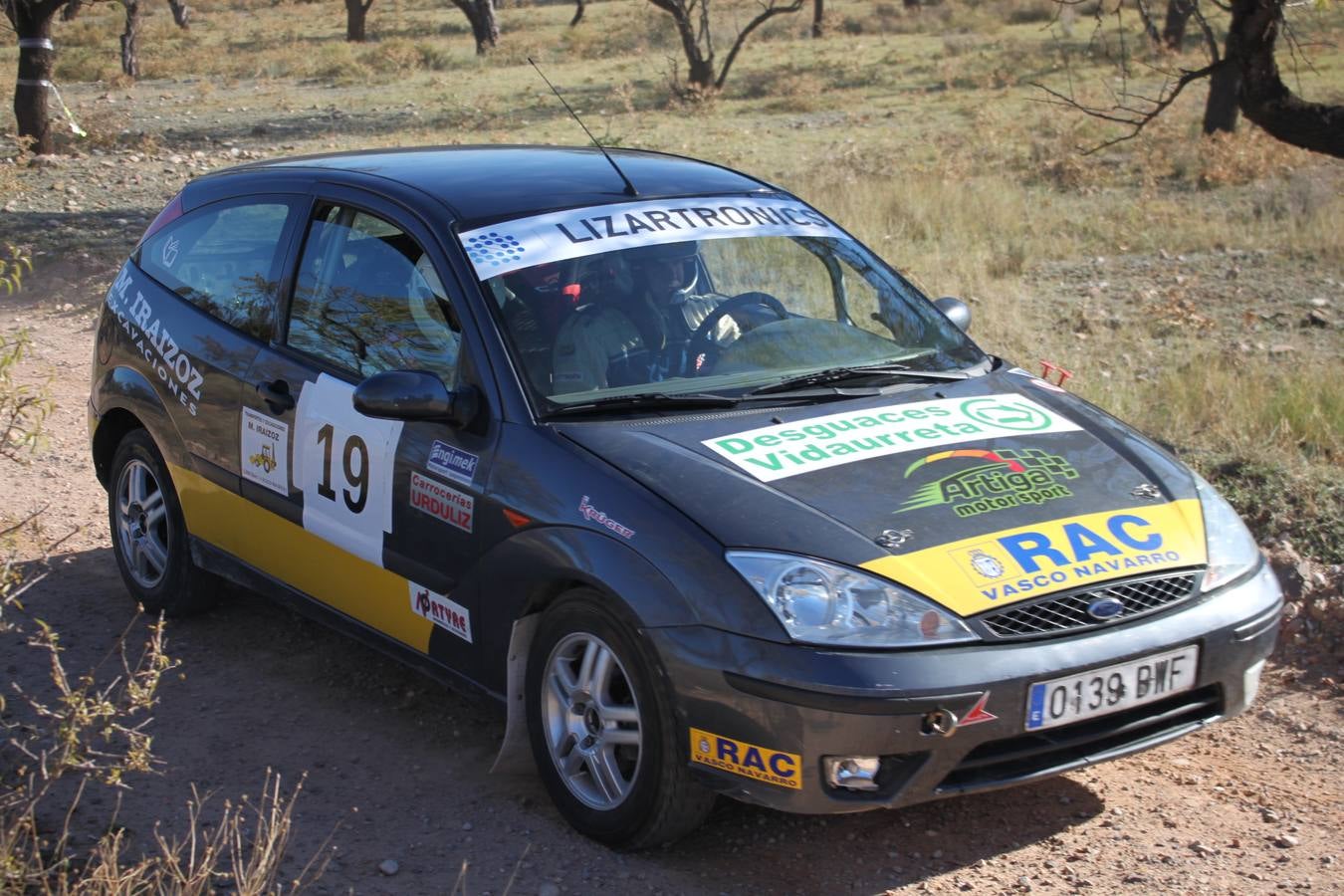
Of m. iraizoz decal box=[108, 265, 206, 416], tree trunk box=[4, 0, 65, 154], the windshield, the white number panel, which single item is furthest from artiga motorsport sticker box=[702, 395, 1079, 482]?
tree trunk box=[4, 0, 65, 154]

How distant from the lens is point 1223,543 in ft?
13.1

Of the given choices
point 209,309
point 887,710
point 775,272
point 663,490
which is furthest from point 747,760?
point 209,309

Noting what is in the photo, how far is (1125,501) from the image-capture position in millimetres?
3969

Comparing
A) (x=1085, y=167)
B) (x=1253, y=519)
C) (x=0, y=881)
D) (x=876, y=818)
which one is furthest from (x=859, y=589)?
(x=1085, y=167)

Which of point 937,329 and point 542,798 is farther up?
point 937,329

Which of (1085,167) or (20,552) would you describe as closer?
(20,552)

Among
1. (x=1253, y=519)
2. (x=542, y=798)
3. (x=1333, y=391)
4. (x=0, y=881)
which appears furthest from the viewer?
(x=1333, y=391)

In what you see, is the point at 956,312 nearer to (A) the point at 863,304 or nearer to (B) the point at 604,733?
(A) the point at 863,304

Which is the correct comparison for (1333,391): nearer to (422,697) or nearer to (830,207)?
(422,697)

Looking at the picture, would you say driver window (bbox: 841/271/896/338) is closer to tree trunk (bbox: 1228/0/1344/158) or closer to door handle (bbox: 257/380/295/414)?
door handle (bbox: 257/380/295/414)

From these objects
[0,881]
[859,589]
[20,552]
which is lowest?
[20,552]

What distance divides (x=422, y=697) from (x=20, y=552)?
8.26 feet

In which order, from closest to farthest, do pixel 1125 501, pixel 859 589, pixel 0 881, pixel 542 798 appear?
pixel 0 881, pixel 859 589, pixel 1125 501, pixel 542 798

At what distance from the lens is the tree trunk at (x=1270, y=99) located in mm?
8836
